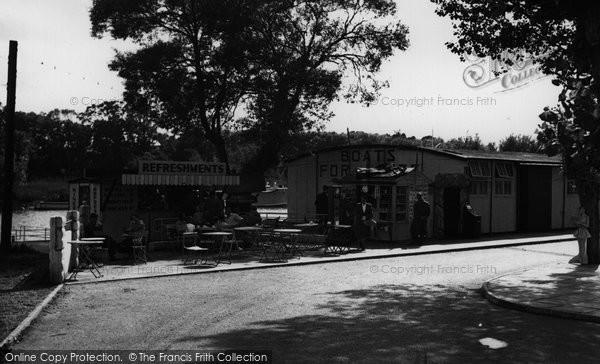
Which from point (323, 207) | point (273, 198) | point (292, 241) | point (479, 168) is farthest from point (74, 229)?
point (273, 198)

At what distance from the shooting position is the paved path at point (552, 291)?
10.1 metres

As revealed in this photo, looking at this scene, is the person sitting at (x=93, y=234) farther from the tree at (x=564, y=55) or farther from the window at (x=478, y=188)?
the window at (x=478, y=188)

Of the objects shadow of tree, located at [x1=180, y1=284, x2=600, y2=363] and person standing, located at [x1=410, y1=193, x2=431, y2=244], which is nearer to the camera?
shadow of tree, located at [x1=180, y1=284, x2=600, y2=363]

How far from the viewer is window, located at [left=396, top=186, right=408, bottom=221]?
23422 millimetres

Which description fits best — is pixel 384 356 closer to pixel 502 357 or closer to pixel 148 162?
pixel 502 357

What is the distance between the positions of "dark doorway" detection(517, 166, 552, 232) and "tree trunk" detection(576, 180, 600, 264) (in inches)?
506

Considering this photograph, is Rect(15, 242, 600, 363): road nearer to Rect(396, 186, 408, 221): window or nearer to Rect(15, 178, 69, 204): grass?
Rect(396, 186, 408, 221): window

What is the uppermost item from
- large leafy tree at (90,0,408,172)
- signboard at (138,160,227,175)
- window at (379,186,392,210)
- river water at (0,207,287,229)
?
large leafy tree at (90,0,408,172)

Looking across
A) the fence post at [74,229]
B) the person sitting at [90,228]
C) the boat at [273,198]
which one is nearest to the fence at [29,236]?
the person sitting at [90,228]

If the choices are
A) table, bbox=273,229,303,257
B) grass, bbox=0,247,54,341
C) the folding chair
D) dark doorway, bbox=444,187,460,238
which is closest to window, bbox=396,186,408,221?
dark doorway, bbox=444,187,460,238

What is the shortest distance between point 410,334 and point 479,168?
20093 millimetres

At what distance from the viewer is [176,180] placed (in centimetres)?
2055

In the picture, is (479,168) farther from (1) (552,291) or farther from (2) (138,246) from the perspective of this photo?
(2) (138,246)

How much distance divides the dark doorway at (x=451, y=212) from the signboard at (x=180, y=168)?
9.73m
